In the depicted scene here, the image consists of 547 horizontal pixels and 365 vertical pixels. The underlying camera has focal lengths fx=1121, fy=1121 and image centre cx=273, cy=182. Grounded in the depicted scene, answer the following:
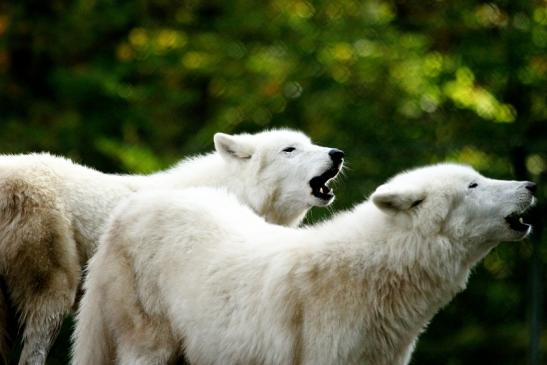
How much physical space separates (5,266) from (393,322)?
266 centimetres

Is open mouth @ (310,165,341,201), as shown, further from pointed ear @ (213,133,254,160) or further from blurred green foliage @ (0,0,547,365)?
blurred green foliage @ (0,0,547,365)

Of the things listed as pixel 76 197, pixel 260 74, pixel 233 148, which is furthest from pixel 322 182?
pixel 260 74

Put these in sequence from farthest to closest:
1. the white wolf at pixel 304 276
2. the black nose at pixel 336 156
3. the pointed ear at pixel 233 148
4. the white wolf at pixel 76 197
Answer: the pointed ear at pixel 233 148 < the black nose at pixel 336 156 < the white wolf at pixel 76 197 < the white wolf at pixel 304 276

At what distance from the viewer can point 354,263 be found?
566 cm

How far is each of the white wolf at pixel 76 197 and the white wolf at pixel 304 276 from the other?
0.82 metres

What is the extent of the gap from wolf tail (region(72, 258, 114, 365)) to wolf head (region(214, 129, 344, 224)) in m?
1.72

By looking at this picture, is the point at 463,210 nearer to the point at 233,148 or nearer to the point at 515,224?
the point at 515,224

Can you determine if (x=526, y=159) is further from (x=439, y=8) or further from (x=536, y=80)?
(x=439, y=8)

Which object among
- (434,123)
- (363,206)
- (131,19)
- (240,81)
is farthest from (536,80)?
(363,206)

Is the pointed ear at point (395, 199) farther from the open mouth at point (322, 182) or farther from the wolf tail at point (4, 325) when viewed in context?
the wolf tail at point (4, 325)

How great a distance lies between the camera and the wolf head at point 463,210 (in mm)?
5738

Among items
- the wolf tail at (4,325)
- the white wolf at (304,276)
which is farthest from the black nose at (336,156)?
the wolf tail at (4,325)

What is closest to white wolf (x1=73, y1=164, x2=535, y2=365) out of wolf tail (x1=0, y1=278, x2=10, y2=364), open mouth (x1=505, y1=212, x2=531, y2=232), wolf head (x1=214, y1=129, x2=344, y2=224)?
open mouth (x1=505, y1=212, x2=531, y2=232)

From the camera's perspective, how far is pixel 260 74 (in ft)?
55.9
